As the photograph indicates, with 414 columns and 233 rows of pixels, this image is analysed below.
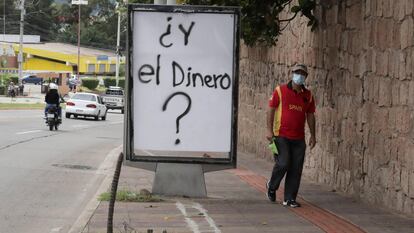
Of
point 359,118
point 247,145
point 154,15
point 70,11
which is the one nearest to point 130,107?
point 154,15

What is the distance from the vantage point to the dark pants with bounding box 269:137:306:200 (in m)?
9.03

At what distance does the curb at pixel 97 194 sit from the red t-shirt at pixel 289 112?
103 inches

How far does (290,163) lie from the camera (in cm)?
912

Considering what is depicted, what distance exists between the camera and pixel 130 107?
31.2 feet

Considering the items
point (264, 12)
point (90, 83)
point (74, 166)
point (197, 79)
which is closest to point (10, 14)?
point (90, 83)

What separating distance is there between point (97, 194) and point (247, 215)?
9.85 ft

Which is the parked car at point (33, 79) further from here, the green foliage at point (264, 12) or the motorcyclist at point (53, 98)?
the green foliage at point (264, 12)

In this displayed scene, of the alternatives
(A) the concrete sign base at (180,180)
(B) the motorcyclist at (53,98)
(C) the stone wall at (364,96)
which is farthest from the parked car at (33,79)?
(A) the concrete sign base at (180,180)

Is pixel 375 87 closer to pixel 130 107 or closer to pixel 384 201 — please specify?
pixel 384 201

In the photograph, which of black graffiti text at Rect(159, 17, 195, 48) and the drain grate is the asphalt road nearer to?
the drain grate

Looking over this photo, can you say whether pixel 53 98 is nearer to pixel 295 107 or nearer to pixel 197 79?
pixel 197 79

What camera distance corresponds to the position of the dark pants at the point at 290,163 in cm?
903

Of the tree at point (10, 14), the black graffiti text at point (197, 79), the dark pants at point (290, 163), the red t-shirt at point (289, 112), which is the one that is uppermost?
the tree at point (10, 14)

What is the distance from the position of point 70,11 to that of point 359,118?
11628cm
